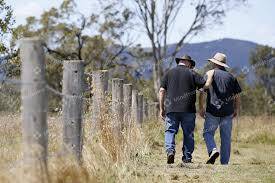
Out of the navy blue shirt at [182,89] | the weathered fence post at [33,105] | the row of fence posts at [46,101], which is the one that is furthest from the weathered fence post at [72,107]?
the navy blue shirt at [182,89]

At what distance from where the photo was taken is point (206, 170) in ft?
32.9

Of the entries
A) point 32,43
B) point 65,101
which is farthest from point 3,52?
point 32,43

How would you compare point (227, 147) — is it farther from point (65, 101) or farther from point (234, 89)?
point (65, 101)

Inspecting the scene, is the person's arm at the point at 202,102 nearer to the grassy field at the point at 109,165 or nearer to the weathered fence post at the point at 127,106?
the grassy field at the point at 109,165

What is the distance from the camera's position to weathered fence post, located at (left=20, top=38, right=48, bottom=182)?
5.09m

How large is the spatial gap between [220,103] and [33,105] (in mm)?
6705

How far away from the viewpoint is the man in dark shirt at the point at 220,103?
11.5m

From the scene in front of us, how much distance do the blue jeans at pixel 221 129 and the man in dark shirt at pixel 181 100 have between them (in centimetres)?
36

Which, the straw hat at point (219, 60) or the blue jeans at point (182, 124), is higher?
the straw hat at point (219, 60)

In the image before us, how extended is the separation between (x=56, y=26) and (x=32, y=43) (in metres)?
44.9

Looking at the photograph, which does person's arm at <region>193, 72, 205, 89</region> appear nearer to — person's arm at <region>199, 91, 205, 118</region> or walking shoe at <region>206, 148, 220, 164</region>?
person's arm at <region>199, 91, 205, 118</region>

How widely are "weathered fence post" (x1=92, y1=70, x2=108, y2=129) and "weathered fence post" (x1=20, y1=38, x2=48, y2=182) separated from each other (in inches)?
156

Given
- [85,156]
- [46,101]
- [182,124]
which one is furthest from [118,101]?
[46,101]

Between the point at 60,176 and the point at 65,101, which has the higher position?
the point at 65,101
